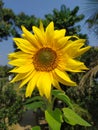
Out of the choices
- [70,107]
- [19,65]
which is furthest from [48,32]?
[70,107]

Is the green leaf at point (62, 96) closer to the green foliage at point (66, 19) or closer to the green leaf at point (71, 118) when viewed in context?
the green leaf at point (71, 118)

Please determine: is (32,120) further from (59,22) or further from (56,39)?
(56,39)

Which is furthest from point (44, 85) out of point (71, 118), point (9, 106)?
point (9, 106)

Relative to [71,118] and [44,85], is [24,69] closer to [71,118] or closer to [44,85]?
[44,85]

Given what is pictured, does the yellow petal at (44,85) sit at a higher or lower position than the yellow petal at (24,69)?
lower

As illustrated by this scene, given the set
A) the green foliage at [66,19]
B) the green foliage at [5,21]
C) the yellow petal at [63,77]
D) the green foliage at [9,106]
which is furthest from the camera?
the green foliage at [5,21]

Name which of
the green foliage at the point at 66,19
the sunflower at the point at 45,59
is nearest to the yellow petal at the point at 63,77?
the sunflower at the point at 45,59

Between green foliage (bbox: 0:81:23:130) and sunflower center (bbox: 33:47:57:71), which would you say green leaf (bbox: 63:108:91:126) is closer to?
sunflower center (bbox: 33:47:57:71)

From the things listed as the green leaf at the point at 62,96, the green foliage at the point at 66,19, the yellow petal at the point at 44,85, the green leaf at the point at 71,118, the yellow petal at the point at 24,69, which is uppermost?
the green foliage at the point at 66,19
